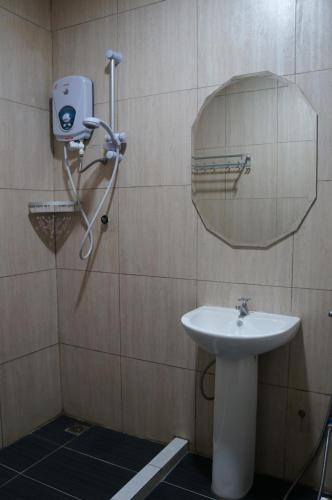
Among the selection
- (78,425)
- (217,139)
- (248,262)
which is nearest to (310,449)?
(248,262)

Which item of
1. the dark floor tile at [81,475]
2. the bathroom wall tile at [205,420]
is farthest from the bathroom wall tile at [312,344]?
the dark floor tile at [81,475]

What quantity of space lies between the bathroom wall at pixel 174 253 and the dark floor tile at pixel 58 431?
0.08 metres

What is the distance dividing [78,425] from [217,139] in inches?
72.1

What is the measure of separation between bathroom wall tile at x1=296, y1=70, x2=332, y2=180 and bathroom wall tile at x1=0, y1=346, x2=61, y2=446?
185 centimetres

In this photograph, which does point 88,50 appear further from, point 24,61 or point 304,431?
point 304,431

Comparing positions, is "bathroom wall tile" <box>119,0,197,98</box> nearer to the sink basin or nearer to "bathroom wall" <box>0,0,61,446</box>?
"bathroom wall" <box>0,0,61,446</box>

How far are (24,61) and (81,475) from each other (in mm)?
2182

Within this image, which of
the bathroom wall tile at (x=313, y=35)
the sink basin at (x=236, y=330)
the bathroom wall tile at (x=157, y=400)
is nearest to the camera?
the sink basin at (x=236, y=330)

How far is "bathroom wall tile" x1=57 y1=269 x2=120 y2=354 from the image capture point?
8.03 feet

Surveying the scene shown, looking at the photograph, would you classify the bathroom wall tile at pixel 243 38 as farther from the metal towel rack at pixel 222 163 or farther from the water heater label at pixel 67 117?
the water heater label at pixel 67 117

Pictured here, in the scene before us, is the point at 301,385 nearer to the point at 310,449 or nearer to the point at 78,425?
the point at 310,449

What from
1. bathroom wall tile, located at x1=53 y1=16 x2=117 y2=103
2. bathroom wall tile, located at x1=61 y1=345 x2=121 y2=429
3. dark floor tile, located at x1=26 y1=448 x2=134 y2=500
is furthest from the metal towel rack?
dark floor tile, located at x1=26 y1=448 x2=134 y2=500

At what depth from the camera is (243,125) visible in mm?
2002

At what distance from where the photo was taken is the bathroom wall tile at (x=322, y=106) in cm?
180
